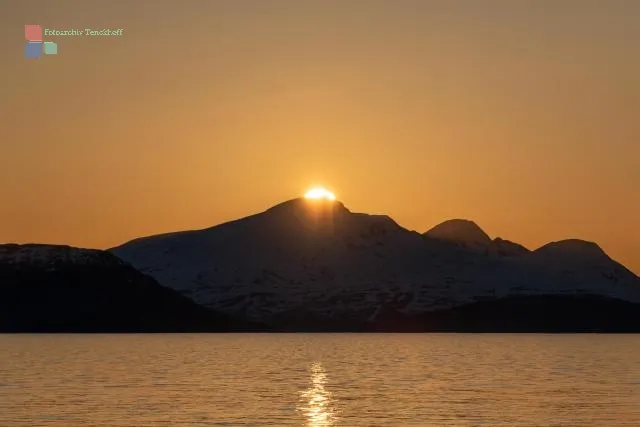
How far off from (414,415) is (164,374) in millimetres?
70792

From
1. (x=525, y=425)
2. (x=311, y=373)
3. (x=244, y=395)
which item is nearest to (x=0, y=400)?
(x=244, y=395)

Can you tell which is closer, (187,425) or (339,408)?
(187,425)

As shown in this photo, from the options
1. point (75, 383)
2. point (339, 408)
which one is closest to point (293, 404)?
point (339, 408)

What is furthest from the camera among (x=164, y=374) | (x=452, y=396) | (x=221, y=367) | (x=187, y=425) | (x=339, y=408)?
(x=221, y=367)

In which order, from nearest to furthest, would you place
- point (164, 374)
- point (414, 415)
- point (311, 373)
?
point (414, 415) → point (164, 374) → point (311, 373)

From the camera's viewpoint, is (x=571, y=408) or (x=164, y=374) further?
(x=164, y=374)

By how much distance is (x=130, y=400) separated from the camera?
379 ft

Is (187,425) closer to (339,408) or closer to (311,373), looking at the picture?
(339,408)

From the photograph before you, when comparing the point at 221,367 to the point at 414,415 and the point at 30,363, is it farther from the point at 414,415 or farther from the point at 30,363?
→ the point at 414,415

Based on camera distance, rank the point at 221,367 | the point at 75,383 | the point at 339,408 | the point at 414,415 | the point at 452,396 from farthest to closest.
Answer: the point at 221,367 → the point at 75,383 → the point at 452,396 → the point at 339,408 → the point at 414,415

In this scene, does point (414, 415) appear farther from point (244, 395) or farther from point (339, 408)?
point (244, 395)

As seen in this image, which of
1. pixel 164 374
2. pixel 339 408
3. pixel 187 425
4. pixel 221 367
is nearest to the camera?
pixel 187 425

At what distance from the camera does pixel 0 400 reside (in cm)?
11262

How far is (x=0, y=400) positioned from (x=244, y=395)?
2531 centimetres
